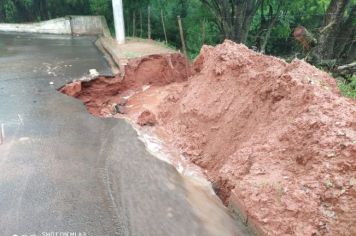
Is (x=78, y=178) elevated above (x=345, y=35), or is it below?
below

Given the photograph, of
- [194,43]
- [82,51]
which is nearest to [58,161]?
[82,51]

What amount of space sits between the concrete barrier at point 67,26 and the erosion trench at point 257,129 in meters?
8.61

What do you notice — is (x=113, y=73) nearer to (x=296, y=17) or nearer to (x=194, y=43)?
(x=194, y=43)

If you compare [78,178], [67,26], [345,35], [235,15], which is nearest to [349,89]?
[78,178]

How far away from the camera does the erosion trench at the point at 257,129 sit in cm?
413

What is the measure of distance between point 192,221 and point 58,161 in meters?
2.39

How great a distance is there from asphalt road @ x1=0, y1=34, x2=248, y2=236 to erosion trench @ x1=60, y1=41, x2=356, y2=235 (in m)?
0.57

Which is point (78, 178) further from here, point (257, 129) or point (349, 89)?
point (349, 89)

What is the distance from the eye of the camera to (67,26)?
56.9 feet

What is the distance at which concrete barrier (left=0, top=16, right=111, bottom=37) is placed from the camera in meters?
17.1

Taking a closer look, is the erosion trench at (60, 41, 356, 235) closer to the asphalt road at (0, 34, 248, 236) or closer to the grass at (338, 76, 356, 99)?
the asphalt road at (0, 34, 248, 236)

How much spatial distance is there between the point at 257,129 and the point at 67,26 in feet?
45.7

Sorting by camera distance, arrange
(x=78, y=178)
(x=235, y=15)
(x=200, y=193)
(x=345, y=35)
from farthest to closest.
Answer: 1. (x=235, y=15)
2. (x=345, y=35)
3. (x=200, y=193)
4. (x=78, y=178)

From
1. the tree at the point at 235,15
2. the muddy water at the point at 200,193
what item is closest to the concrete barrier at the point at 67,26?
the tree at the point at 235,15
